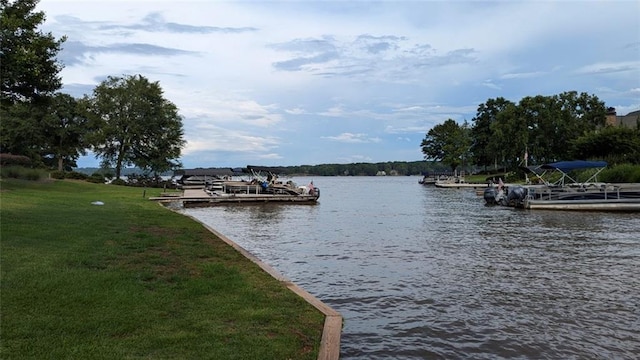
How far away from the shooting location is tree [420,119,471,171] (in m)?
110

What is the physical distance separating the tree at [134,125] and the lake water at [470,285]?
41899mm

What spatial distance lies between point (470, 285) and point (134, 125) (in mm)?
54975

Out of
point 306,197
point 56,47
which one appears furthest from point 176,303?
point 306,197

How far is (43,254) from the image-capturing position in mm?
9047

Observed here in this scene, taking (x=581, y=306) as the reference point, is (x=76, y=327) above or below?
above

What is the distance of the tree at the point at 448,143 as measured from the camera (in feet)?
359

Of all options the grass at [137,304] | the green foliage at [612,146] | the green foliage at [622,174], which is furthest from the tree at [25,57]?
the green foliage at [612,146]

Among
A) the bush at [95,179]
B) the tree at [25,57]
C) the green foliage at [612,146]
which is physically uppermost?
the tree at [25,57]

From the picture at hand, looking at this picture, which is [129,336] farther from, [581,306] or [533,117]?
[533,117]

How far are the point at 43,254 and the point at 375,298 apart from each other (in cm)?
634

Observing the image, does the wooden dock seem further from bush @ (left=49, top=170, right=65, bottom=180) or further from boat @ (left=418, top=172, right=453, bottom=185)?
boat @ (left=418, top=172, right=453, bottom=185)

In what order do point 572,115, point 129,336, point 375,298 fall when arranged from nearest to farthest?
point 129,336 → point 375,298 → point 572,115

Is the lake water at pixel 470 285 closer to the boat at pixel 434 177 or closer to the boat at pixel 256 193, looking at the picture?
the boat at pixel 256 193

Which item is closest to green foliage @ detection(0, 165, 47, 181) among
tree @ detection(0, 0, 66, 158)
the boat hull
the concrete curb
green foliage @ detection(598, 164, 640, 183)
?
tree @ detection(0, 0, 66, 158)
